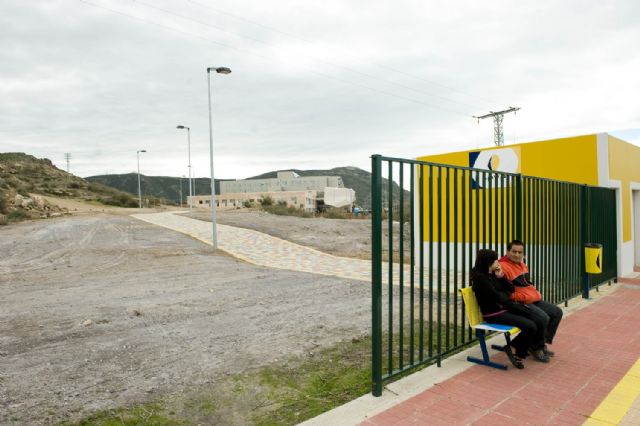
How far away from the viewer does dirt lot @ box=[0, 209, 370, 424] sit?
4559 mm

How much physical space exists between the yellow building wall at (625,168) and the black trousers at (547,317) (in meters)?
7.56

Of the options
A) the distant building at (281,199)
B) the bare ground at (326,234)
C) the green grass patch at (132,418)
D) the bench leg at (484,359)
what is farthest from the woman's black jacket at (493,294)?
the distant building at (281,199)

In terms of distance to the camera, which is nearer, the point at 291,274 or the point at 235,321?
the point at 235,321

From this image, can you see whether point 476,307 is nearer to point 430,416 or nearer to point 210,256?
point 430,416

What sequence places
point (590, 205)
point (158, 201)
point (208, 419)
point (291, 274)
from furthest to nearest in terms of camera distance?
point (158, 201) < point (291, 274) < point (590, 205) < point (208, 419)

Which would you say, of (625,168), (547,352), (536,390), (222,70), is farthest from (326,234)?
(536,390)

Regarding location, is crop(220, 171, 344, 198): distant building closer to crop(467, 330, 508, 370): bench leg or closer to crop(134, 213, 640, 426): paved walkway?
crop(134, 213, 640, 426): paved walkway

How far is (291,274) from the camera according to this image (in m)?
12.7

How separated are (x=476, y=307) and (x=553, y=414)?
1473 millimetres

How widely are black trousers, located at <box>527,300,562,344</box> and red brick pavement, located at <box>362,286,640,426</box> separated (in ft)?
0.92

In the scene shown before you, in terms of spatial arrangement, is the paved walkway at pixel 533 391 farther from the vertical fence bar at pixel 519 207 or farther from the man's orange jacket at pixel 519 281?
the vertical fence bar at pixel 519 207

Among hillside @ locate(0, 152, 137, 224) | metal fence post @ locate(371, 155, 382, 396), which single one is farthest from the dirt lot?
hillside @ locate(0, 152, 137, 224)

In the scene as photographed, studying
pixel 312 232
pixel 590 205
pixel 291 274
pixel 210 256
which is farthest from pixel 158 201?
pixel 590 205

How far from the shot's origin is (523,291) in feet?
16.5
